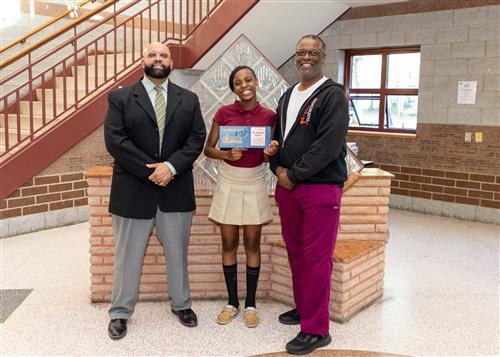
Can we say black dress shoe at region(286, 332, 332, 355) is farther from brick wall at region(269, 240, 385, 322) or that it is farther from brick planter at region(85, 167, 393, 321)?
brick planter at region(85, 167, 393, 321)

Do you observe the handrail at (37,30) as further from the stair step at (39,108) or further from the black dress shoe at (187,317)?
the black dress shoe at (187,317)

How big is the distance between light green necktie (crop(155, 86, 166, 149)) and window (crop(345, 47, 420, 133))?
444 centimetres

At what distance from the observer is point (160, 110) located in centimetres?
259

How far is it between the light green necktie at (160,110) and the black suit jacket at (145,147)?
2cm

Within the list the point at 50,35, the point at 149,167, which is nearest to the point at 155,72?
the point at 149,167

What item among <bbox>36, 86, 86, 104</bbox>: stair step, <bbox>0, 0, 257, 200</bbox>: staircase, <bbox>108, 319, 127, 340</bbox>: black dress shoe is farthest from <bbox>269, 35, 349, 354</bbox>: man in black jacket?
<bbox>36, 86, 86, 104</bbox>: stair step

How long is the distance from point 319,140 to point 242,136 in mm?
409

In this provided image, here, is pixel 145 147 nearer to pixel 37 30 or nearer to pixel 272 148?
pixel 272 148

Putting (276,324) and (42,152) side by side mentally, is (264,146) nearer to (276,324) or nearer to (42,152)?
(276,324)

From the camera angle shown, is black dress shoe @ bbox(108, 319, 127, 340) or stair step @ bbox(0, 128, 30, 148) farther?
stair step @ bbox(0, 128, 30, 148)

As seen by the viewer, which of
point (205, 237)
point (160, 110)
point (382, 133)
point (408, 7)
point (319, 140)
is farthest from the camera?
point (382, 133)

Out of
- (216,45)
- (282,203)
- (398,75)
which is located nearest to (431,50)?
(398,75)

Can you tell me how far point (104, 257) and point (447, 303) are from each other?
2.26 m

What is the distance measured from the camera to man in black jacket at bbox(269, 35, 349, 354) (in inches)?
93.0
